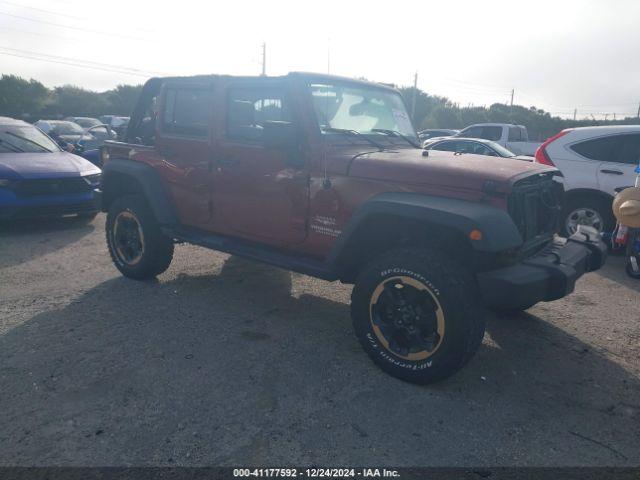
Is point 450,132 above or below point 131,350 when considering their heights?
above

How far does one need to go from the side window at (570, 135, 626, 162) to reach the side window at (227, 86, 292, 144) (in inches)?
202

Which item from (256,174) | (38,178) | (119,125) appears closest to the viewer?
(256,174)

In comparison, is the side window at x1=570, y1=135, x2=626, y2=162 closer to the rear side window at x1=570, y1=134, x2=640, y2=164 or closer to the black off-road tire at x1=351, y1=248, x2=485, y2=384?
the rear side window at x1=570, y1=134, x2=640, y2=164

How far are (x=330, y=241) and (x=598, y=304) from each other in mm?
3137

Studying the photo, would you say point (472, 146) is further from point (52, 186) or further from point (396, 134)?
point (52, 186)

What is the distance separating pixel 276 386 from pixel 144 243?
2.55 m

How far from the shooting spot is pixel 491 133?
14938 mm

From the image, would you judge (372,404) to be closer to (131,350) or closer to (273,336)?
(273,336)

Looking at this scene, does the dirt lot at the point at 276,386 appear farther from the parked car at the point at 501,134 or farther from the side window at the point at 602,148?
the parked car at the point at 501,134

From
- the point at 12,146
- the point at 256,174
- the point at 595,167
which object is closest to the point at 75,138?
the point at 12,146

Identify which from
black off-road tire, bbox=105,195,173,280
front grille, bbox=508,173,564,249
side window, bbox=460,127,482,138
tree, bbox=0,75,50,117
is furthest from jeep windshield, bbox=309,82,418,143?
tree, bbox=0,75,50,117

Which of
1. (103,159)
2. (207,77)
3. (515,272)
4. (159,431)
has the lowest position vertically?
(159,431)

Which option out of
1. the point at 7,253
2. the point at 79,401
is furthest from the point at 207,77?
the point at 7,253

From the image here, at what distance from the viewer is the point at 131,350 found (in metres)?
3.70
